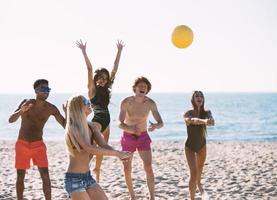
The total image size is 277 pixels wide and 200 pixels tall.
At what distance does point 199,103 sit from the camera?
7531 mm

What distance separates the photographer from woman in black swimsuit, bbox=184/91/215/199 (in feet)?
24.2

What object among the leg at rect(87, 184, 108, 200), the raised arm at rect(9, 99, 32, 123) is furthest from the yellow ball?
the leg at rect(87, 184, 108, 200)

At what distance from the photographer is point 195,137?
746cm

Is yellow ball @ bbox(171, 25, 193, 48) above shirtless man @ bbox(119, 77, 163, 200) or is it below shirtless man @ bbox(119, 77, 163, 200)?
above

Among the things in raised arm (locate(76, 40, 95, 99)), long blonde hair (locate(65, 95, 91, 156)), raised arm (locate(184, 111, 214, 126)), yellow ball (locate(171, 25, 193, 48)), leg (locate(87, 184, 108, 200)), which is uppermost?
yellow ball (locate(171, 25, 193, 48))

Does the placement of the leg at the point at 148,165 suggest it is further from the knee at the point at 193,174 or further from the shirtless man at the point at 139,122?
the knee at the point at 193,174

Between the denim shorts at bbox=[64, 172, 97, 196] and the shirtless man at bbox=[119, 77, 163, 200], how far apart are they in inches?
97.3

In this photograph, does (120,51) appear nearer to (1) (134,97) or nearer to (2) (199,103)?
(1) (134,97)

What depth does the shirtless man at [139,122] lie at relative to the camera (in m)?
7.39

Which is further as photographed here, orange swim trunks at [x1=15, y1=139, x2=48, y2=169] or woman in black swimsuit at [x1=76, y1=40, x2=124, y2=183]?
woman in black swimsuit at [x1=76, y1=40, x2=124, y2=183]

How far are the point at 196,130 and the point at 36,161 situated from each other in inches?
110

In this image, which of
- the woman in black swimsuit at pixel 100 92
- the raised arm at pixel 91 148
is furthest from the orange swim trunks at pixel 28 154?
the raised arm at pixel 91 148

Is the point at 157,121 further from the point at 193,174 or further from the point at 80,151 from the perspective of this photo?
the point at 80,151

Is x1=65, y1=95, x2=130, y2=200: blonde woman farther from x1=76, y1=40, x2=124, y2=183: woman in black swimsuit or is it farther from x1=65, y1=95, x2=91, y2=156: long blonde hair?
x1=76, y1=40, x2=124, y2=183: woman in black swimsuit
